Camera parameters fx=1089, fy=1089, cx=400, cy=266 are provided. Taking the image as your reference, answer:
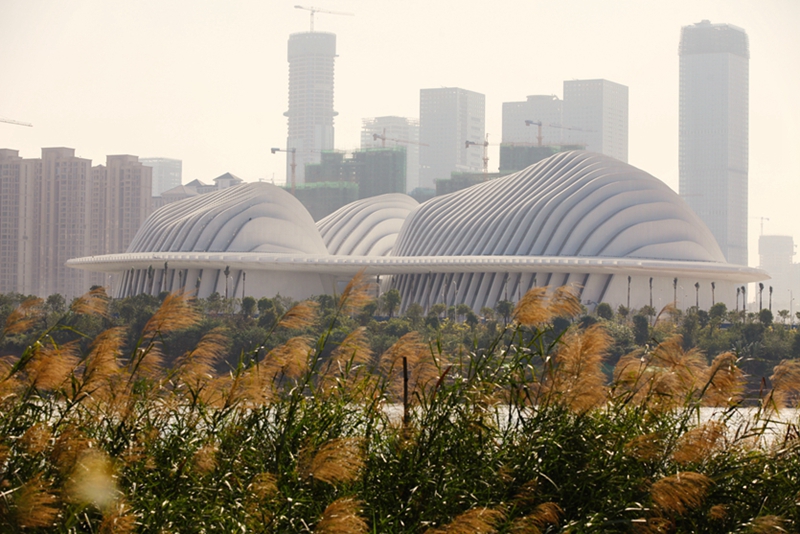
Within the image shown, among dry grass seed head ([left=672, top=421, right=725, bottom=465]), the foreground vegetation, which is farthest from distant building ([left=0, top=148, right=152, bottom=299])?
dry grass seed head ([left=672, top=421, right=725, bottom=465])

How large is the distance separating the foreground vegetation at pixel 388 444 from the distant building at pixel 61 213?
12721cm

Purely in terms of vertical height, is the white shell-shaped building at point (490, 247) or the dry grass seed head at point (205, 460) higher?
the white shell-shaped building at point (490, 247)

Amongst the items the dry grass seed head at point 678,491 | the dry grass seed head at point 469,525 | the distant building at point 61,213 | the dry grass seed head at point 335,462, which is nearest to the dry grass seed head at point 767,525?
the dry grass seed head at point 678,491

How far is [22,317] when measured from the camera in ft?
29.3

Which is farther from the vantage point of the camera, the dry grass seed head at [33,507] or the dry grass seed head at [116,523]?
the dry grass seed head at [116,523]

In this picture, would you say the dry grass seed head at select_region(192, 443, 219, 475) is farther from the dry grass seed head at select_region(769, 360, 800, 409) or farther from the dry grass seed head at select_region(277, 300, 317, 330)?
the dry grass seed head at select_region(769, 360, 800, 409)

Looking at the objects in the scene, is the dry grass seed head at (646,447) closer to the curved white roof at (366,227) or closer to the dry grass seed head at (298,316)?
the dry grass seed head at (298,316)

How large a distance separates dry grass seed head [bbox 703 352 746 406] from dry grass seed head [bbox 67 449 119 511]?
16.8ft

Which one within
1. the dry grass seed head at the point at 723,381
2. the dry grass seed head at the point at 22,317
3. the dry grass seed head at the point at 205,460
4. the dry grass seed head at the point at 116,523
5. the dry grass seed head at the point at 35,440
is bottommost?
the dry grass seed head at the point at 116,523

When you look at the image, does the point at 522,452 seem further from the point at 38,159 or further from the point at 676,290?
the point at 38,159

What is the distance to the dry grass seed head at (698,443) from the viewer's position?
827 centimetres

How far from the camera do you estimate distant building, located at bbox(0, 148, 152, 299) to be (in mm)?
132250

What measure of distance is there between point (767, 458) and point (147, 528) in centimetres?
519

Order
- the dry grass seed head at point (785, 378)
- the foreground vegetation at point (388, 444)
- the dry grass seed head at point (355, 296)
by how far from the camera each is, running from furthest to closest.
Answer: the dry grass seed head at point (785, 378), the dry grass seed head at point (355, 296), the foreground vegetation at point (388, 444)
